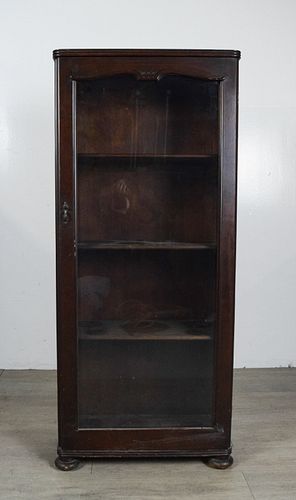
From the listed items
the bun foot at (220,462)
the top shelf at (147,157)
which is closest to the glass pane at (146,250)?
the top shelf at (147,157)

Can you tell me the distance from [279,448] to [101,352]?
0.63 meters

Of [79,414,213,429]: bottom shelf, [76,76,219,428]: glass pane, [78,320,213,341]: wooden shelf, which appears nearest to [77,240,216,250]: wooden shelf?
[76,76,219,428]: glass pane

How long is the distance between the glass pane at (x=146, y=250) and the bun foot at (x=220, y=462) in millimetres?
109

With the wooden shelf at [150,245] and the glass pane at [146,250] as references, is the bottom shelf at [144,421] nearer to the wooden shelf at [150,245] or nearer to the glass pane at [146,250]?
the glass pane at [146,250]

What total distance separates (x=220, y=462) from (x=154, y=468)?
0.62 feet

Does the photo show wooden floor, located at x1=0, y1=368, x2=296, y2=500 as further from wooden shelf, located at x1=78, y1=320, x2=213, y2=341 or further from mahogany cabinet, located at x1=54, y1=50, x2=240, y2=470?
wooden shelf, located at x1=78, y1=320, x2=213, y2=341

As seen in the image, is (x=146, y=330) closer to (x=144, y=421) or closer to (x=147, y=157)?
(x=144, y=421)

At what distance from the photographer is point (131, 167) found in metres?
1.80

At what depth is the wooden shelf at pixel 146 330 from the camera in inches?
72.3

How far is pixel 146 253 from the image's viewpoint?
1832 millimetres

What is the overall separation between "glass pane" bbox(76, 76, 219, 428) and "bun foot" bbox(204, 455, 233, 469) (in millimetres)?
109

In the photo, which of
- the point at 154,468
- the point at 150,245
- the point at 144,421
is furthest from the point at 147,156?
the point at 154,468

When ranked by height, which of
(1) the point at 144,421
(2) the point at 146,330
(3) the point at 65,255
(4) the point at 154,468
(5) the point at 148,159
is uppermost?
(5) the point at 148,159

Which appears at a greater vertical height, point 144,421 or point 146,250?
point 146,250
